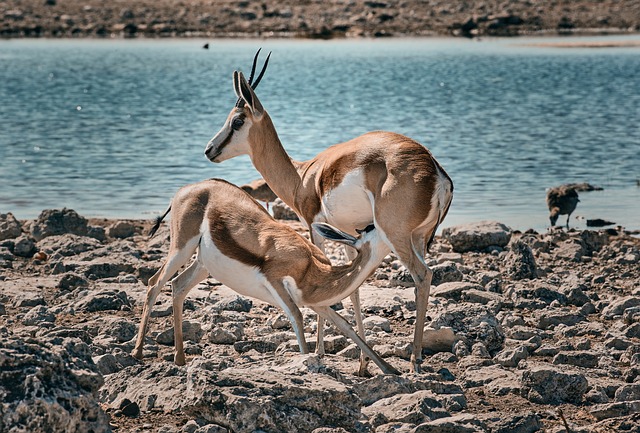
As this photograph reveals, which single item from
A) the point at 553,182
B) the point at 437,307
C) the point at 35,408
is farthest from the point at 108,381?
the point at 553,182

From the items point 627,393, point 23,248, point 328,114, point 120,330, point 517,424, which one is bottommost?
point 328,114

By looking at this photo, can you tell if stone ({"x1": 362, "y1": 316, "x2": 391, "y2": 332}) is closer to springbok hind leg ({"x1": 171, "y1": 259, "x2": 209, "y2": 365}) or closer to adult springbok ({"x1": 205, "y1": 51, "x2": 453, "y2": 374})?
adult springbok ({"x1": 205, "y1": 51, "x2": 453, "y2": 374})

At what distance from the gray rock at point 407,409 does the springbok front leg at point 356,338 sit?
626 mm

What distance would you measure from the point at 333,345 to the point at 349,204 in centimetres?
106

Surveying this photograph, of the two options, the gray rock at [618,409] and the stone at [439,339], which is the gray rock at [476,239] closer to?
the stone at [439,339]

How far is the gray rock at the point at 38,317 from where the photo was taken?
315 inches

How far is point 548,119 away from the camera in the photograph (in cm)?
2603

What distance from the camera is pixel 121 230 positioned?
1183 centimetres

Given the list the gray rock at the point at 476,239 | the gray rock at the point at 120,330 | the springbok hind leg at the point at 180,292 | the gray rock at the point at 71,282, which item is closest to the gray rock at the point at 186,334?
the gray rock at the point at 120,330

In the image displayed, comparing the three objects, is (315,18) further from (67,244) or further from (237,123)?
(237,123)

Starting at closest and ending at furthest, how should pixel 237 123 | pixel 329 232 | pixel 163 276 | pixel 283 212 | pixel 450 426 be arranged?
pixel 450 426 → pixel 329 232 → pixel 163 276 → pixel 237 123 → pixel 283 212

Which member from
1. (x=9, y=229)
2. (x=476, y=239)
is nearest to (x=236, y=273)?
(x=476, y=239)

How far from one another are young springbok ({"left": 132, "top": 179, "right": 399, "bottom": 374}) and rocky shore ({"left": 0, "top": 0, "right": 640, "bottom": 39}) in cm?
4516

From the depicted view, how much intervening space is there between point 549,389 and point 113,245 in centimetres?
570
